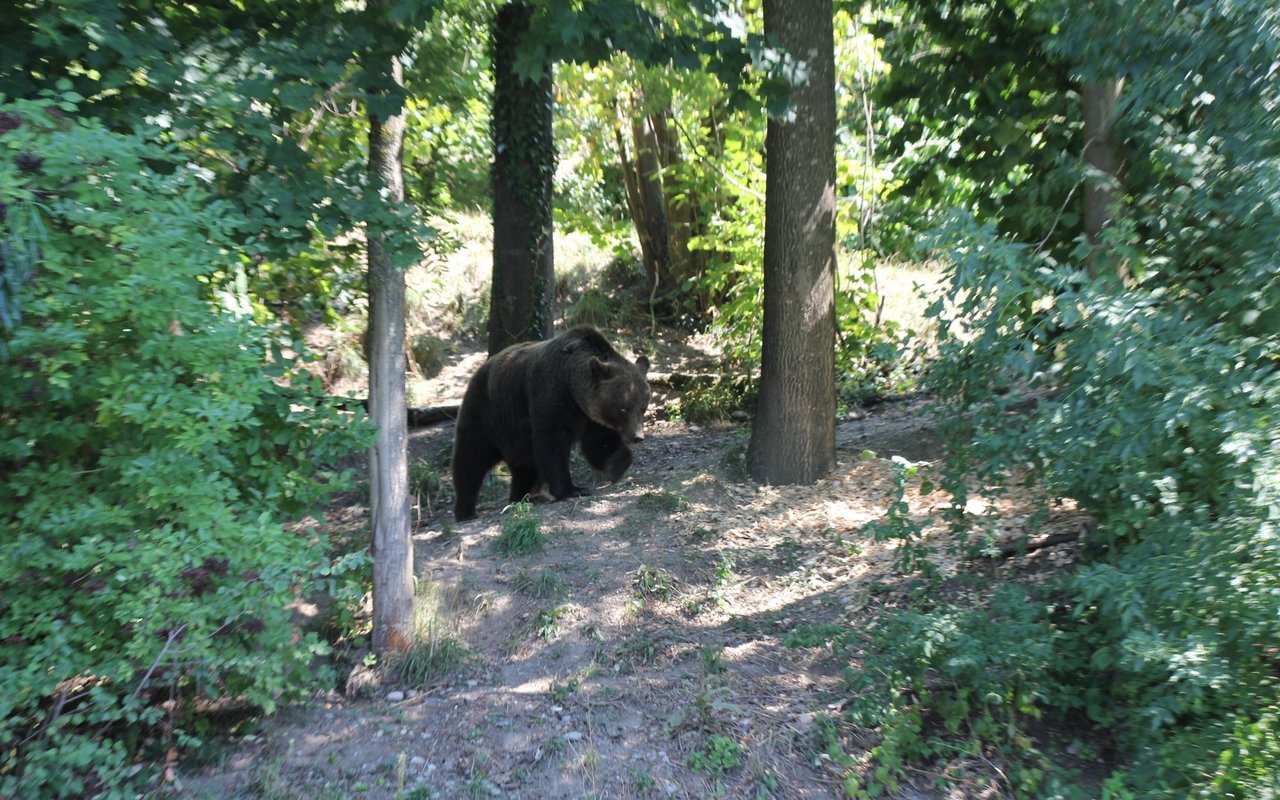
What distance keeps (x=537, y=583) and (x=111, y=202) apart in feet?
12.1

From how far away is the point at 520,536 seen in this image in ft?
23.5

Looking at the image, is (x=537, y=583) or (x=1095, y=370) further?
(x=537, y=583)

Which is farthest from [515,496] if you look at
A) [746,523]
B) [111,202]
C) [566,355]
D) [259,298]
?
[111,202]

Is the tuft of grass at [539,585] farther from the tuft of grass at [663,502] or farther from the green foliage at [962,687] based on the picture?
the green foliage at [962,687]

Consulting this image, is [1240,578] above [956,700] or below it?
above

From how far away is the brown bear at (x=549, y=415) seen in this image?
932cm

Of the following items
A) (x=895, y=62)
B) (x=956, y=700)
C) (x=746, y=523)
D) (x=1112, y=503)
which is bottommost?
(x=956, y=700)

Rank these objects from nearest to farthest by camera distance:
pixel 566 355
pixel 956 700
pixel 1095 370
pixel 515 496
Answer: pixel 1095 370 → pixel 956 700 → pixel 566 355 → pixel 515 496

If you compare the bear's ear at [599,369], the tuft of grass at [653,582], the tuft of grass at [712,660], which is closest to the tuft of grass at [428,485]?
the bear's ear at [599,369]

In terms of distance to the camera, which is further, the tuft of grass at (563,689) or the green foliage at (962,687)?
the tuft of grass at (563,689)

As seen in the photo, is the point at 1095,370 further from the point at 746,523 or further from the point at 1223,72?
the point at 746,523

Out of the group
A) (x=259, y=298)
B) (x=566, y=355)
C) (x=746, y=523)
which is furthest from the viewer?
(x=566, y=355)

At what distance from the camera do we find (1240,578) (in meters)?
3.71

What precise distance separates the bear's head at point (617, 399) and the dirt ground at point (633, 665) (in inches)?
49.4
